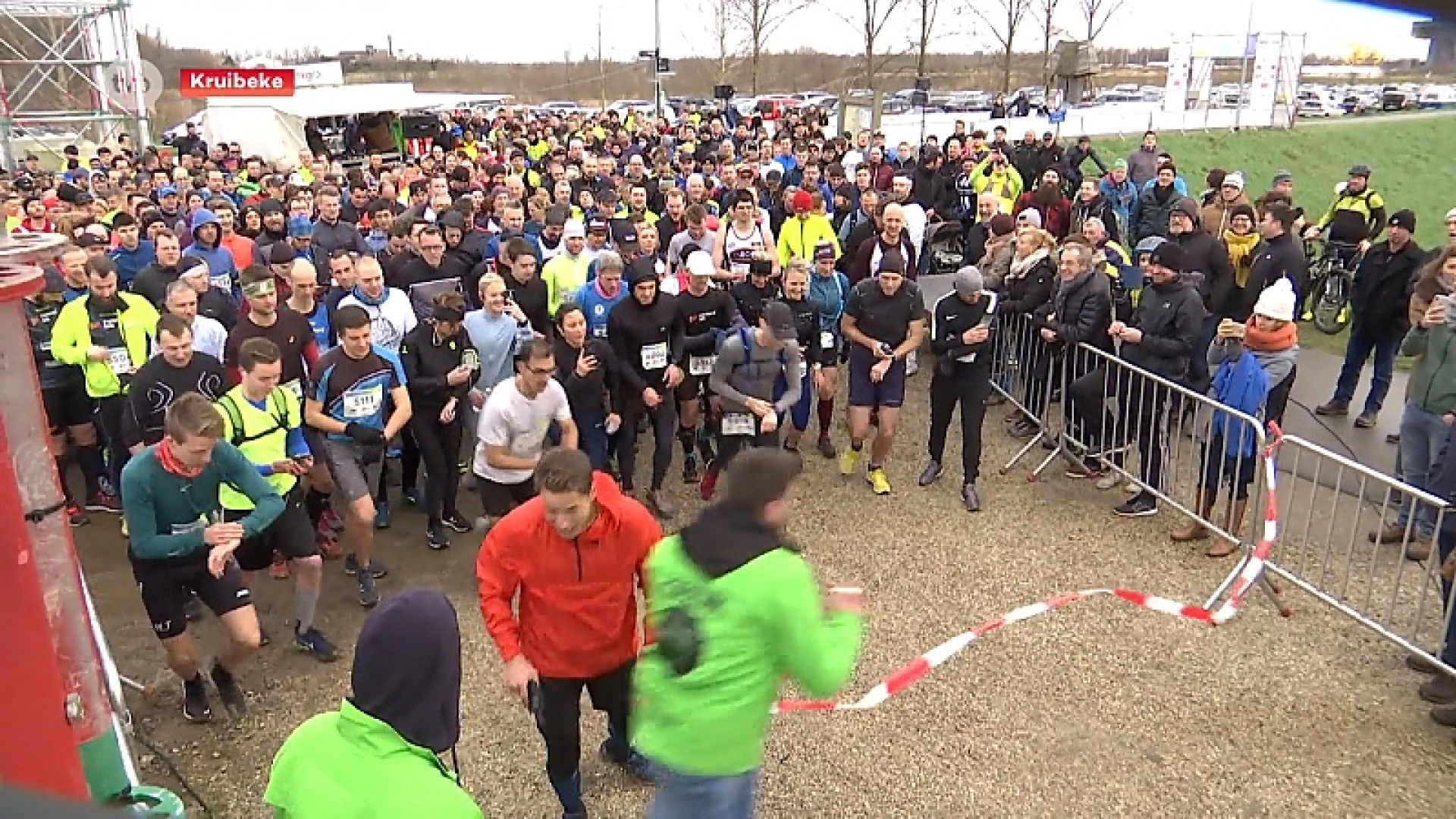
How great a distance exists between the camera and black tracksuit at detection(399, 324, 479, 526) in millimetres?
6598

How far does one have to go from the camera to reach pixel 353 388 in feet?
19.2

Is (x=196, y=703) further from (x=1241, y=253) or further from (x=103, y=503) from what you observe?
(x=1241, y=253)

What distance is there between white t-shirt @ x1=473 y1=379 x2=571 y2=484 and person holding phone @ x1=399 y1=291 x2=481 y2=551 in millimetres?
937

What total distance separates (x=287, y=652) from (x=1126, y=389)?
18.6ft

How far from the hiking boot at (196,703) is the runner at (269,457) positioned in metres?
0.60

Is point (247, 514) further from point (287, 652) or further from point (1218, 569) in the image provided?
point (1218, 569)

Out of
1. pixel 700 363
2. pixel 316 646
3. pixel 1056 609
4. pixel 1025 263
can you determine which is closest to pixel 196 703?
pixel 316 646

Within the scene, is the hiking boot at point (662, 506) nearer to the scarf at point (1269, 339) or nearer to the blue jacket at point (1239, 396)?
the blue jacket at point (1239, 396)

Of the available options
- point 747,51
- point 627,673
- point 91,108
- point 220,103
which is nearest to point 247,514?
point 627,673

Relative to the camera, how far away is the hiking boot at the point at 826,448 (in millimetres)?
8562

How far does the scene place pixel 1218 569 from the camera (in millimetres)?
6449

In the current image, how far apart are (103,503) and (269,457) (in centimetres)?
314

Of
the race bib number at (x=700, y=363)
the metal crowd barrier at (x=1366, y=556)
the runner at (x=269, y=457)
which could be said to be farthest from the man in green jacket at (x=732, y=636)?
the race bib number at (x=700, y=363)

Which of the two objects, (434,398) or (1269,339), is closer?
(434,398)
